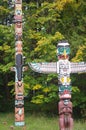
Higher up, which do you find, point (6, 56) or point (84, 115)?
point (6, 56)

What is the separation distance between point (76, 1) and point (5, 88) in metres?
6.36

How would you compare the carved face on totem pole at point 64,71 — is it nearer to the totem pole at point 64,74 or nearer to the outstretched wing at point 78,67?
the totem pole at point 64,74

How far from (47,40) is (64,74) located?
4.40m

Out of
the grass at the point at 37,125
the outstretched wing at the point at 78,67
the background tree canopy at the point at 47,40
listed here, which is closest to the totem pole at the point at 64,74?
the outstretched wing at the point at 78,67

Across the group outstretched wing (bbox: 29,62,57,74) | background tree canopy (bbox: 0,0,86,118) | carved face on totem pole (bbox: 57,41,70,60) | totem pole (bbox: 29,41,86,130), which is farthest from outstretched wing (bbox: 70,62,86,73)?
background tree canopy (bbox: 0,0,86,118)

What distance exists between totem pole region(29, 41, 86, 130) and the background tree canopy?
11.3 ft

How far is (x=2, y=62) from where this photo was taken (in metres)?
17.2

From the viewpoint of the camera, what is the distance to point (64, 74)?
32.4ft

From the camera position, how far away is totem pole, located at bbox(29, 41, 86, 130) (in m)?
9.29

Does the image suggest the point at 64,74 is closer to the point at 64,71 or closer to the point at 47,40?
the point at 64,71

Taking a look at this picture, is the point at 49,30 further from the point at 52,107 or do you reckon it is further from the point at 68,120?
the point at 68,120

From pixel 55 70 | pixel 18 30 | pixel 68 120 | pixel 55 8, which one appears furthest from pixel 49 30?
pixel 68 120

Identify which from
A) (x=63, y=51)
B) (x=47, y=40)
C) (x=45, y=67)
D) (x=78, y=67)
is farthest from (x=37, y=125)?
(x=47, y=40)

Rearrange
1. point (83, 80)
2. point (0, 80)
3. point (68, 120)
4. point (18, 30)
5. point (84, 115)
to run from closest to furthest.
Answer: point (68, 120)
point (18, 30)
point (84, 115)
point (83, 80)
point (0, 80)
